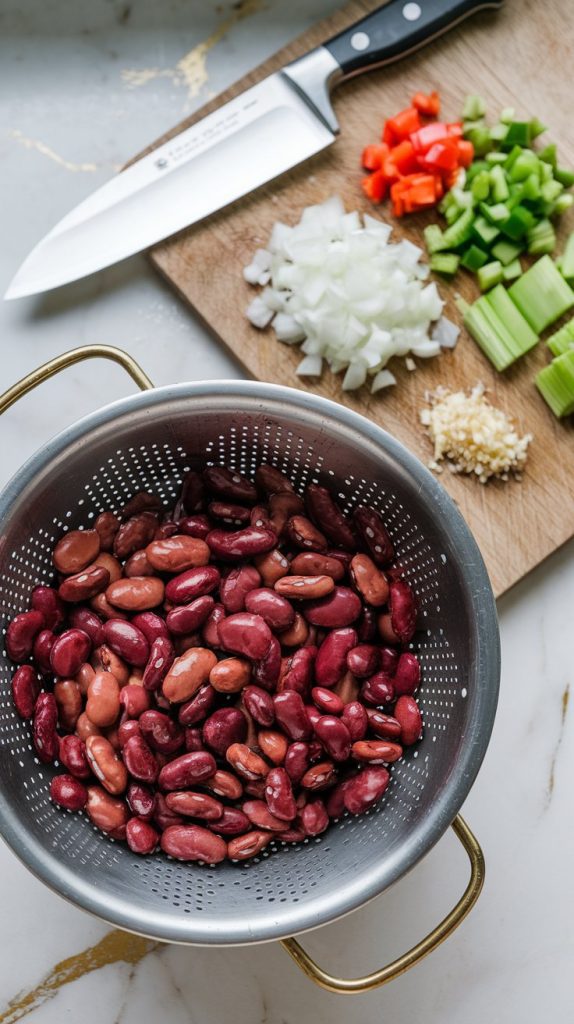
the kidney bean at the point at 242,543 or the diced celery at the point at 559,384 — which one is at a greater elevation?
the kidney bean at the point at 242,543

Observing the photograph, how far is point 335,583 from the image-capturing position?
148 cm

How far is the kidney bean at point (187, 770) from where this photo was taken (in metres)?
1.37

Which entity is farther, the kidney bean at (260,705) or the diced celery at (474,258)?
the diced celery at (474,258)

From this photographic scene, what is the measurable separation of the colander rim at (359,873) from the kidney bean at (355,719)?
0.53 feet

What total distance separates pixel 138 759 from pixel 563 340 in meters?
1.09

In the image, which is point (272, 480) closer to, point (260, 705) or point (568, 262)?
point (260, 705)

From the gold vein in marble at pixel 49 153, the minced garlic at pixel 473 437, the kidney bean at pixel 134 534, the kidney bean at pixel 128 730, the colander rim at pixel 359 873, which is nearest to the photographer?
the colander rim at pixel 359 873

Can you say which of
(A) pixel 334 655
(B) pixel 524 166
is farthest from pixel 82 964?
(B) pixel 524 166

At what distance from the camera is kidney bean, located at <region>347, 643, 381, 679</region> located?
4.65 ft

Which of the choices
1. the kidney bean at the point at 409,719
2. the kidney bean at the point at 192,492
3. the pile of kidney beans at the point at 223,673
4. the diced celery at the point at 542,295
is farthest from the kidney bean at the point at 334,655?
the diced celery at the point at 542,295

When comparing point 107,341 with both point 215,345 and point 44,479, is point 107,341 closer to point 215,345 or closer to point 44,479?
point 215,345

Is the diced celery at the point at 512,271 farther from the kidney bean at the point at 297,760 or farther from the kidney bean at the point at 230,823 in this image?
the kidney bean at the point at 230,823

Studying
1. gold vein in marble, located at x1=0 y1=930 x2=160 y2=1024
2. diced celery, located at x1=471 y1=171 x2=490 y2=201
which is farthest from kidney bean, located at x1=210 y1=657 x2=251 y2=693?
diced celery, located at x1=471 y1=171 x2=490 y2=201

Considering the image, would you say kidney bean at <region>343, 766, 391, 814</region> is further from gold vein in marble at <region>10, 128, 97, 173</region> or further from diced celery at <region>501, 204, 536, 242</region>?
gold vein in marble at <region>10, 128, 97, 173</region>
